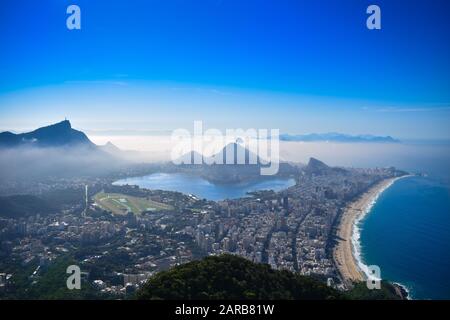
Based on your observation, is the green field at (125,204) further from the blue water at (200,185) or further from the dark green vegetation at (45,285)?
the dark green vegetation at (45,285)

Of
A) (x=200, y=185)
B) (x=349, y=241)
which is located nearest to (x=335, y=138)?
(x=200, y=185)

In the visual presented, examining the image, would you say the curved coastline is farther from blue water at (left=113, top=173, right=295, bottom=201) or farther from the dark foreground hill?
blue water at (left=113, top=173, right=295, bottom=201)

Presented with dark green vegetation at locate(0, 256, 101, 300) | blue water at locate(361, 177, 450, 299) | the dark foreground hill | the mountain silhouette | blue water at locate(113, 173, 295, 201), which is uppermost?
the mountain silhouette

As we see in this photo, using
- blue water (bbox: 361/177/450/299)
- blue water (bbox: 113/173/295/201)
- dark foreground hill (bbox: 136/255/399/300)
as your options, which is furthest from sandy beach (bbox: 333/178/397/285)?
blue water (bbox: 113/173/295/201)

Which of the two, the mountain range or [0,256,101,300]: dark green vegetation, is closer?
[0,256,101,300]: dark green vegetation

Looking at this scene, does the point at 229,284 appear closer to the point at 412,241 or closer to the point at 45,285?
the point at 45,285

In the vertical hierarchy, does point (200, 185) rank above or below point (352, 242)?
above

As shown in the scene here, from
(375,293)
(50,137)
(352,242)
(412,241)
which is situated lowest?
(412,241)
